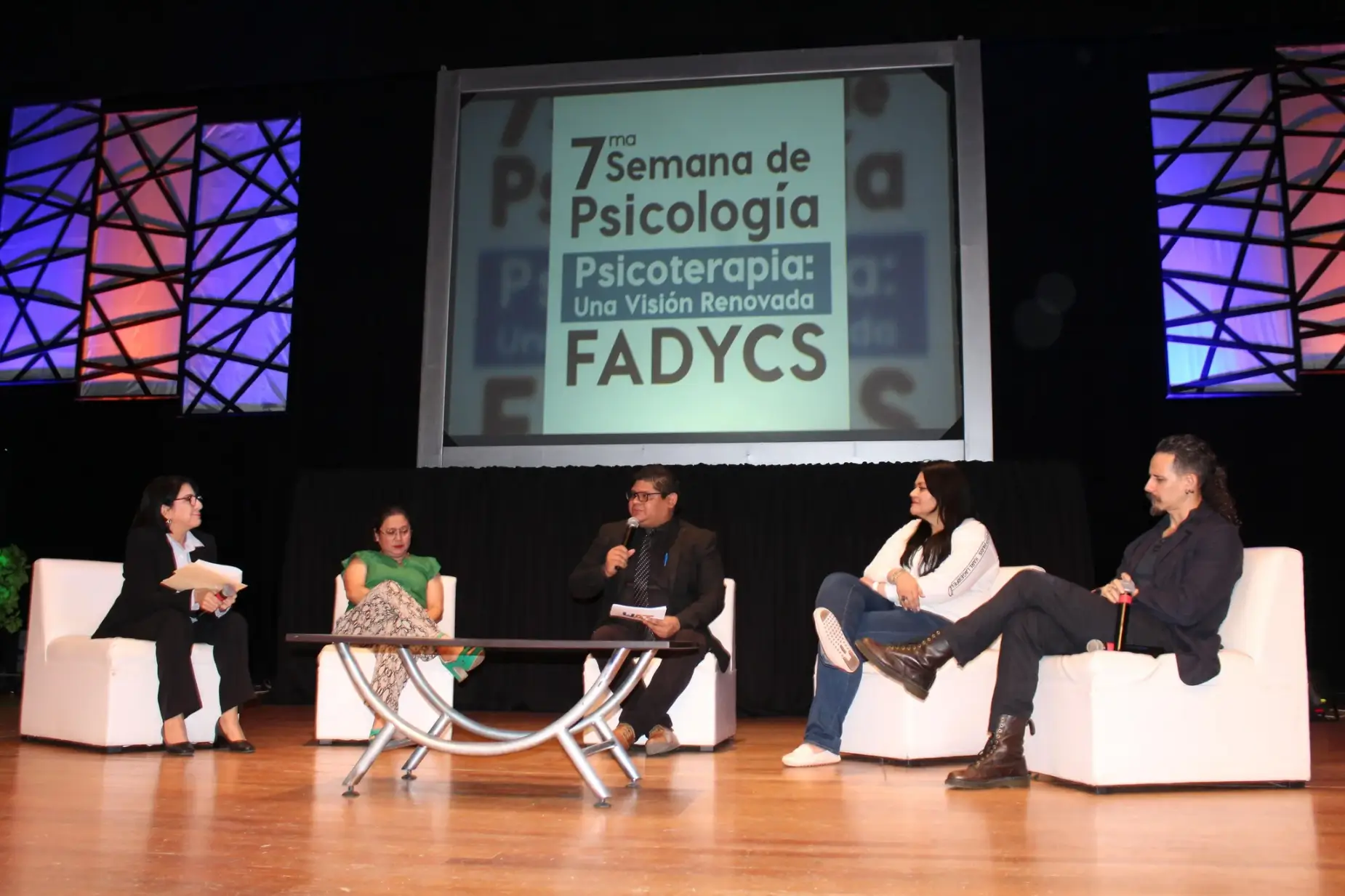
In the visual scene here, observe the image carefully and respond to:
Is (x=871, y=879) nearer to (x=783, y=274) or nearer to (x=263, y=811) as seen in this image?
(x=263, y=811)

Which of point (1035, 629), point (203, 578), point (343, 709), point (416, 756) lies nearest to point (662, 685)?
point (416, 756)

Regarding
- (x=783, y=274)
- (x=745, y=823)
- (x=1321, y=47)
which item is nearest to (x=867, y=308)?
(x=783, y=274)

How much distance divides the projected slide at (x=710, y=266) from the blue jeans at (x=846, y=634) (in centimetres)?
182

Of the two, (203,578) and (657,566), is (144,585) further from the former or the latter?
(657,566)

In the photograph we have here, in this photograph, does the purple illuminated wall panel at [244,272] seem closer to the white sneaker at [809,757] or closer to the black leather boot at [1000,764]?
the white sneaker at [809,757]

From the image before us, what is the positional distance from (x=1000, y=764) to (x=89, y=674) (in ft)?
9.86

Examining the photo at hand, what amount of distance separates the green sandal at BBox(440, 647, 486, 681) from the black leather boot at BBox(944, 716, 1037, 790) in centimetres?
186

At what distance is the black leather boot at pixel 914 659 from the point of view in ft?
11.3

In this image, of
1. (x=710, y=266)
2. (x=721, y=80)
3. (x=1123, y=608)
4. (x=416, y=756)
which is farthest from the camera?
(x=721, y=80)

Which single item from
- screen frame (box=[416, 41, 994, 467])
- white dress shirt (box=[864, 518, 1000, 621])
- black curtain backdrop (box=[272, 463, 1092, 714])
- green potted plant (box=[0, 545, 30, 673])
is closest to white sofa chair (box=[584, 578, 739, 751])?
white dress shirt (box=[864, 518, 1000, 621])

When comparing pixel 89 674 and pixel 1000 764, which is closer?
pixel 1000 764

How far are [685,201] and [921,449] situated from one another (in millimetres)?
1692

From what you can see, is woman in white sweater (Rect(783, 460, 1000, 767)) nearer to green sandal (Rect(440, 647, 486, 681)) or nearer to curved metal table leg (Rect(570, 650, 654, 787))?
curved metal table leg (Rect(570, 650, 654, 787))

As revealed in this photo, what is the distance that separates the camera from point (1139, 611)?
329 cm
